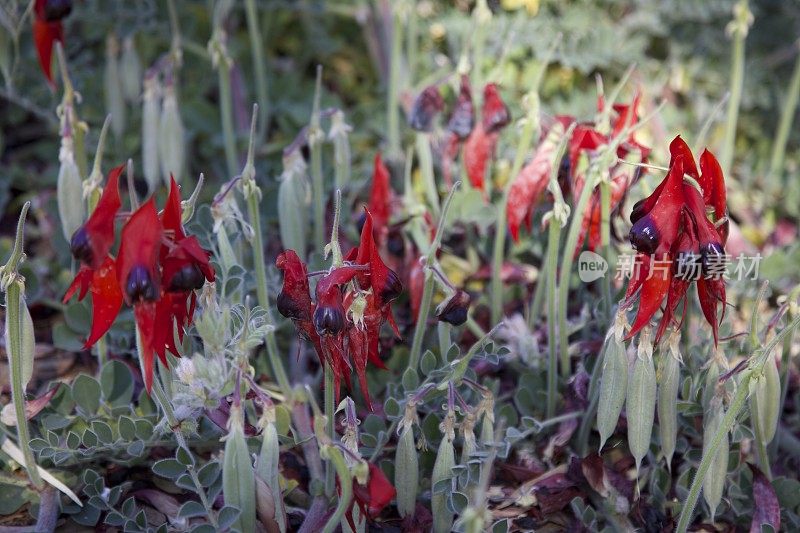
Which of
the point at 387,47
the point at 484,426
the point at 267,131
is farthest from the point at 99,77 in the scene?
the point at 484,426

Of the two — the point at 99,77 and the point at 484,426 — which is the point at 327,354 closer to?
the point at 484,426

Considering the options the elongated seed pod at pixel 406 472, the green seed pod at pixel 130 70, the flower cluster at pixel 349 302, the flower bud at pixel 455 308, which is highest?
the green seed pod at pixel 130 70

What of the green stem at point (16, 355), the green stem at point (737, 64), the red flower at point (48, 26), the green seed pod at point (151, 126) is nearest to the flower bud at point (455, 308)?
the green stem at point (16, 355)

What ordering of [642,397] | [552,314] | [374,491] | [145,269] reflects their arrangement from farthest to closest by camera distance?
[552,314] → [642,397] → [374,491] → [145,269]

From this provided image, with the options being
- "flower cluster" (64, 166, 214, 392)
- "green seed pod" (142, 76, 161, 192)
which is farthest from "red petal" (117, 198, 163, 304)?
"green seed pod" (142, 76, 161, 192)

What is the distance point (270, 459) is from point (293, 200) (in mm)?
563

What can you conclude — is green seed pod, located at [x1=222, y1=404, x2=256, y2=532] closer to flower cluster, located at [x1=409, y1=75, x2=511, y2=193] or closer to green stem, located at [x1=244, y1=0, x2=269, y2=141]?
flower cluster, located at [x1=409, y1=75, x2=511, y2=193]

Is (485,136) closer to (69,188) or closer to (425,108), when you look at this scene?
(425,108)

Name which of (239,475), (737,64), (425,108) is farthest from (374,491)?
(737,64)

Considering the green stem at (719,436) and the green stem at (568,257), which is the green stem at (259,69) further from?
the green stem at (719,436)

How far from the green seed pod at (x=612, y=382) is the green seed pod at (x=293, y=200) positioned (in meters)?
0.61

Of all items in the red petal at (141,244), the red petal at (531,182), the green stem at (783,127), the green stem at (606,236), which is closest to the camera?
the red petal at (141,244)

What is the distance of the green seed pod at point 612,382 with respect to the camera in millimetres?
1310

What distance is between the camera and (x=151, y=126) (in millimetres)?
1861
